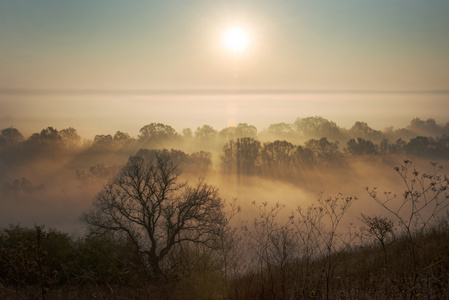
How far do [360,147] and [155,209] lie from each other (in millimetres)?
104895

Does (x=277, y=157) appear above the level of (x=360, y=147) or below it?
below

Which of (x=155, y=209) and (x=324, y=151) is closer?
(x=155, y=209)

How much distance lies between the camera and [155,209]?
28328mm

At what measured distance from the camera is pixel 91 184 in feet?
367

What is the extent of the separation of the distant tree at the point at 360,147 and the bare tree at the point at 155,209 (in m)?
99.1

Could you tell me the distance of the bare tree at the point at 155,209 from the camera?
28.1m

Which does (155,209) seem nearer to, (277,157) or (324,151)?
(277,157)

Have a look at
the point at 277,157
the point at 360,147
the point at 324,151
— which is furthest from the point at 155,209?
the point at 360,147

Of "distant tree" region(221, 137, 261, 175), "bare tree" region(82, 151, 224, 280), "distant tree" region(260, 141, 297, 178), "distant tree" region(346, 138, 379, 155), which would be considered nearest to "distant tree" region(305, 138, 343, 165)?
"distant tree" region(260, 141, 297, 178)

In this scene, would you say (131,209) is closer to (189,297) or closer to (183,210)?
(183,210)

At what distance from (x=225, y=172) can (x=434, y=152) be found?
2850 inches

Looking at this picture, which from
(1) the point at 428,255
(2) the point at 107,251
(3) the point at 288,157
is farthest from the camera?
(3) the point at 288,157

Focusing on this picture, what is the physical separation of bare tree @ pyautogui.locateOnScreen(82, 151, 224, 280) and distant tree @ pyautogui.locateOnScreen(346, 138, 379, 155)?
99.1 metres

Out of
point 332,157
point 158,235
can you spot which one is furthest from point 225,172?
point 158,235
